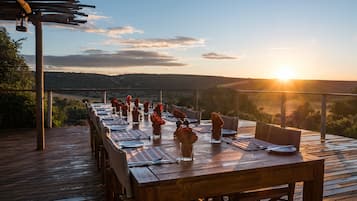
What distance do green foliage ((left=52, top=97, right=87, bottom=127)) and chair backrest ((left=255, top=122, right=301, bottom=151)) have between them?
6183mm

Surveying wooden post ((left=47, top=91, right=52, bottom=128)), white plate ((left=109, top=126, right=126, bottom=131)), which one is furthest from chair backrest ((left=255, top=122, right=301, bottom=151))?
wooden post ((left=47, top=91, right=52, bottom=128))

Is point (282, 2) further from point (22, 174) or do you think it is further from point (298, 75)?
point (22, 174)

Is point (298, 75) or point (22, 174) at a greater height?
point (298, 75)

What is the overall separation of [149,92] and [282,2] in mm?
3852

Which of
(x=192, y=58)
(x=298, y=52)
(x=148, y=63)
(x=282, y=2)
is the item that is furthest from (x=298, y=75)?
(x=148, y=63)

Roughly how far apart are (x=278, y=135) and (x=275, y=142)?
0.23 feet

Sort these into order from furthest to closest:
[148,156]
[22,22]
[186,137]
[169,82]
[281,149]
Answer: [169,82] < [22,22] < [281,149] < [148,156] < [186,137]

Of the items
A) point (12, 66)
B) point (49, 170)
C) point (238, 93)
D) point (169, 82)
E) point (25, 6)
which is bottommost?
point (49, 170)

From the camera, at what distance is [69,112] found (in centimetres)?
844

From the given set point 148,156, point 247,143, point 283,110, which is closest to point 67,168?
point 148,156

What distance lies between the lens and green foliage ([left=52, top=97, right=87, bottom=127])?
827 cm

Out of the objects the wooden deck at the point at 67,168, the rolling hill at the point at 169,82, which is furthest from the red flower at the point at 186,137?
the rolling hill at the point at 169,82

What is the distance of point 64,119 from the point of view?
8.45 meters

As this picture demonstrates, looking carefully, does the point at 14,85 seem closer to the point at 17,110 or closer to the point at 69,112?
the point at 17,110
